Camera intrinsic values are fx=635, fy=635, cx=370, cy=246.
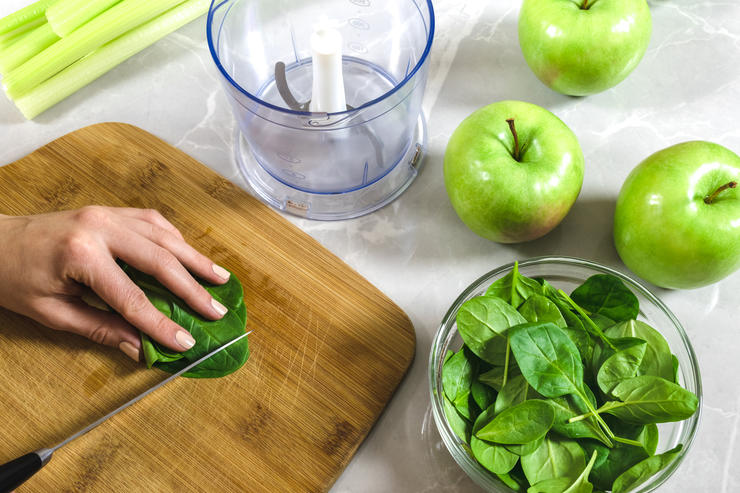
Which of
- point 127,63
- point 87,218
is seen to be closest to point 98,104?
point 127,63

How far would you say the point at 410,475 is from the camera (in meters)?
0.83

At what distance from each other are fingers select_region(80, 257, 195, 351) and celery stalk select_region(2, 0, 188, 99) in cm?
45

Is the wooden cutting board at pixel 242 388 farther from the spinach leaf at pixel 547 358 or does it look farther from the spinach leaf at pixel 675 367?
the spinach leaf at pixel 675 367

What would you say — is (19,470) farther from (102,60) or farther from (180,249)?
(102,60)

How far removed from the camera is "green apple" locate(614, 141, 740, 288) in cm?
79

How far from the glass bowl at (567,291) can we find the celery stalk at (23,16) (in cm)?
85

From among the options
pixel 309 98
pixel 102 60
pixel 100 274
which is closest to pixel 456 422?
pixel 100 274

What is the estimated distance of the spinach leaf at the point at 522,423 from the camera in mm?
684

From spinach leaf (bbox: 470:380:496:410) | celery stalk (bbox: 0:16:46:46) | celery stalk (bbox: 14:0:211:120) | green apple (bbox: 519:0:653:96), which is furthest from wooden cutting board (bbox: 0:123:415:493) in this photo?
green apple (bbox: 519:0:653:96)

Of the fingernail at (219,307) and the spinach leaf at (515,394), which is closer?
the spinach leaf at (515,394)

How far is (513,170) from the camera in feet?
2.72

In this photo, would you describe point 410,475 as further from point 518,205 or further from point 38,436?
point 38,436

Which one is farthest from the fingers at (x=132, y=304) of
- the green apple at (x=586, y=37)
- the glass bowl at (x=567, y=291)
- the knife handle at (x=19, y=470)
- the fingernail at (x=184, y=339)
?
the green apple at (x=586, y=37)

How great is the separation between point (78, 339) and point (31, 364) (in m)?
0.07
